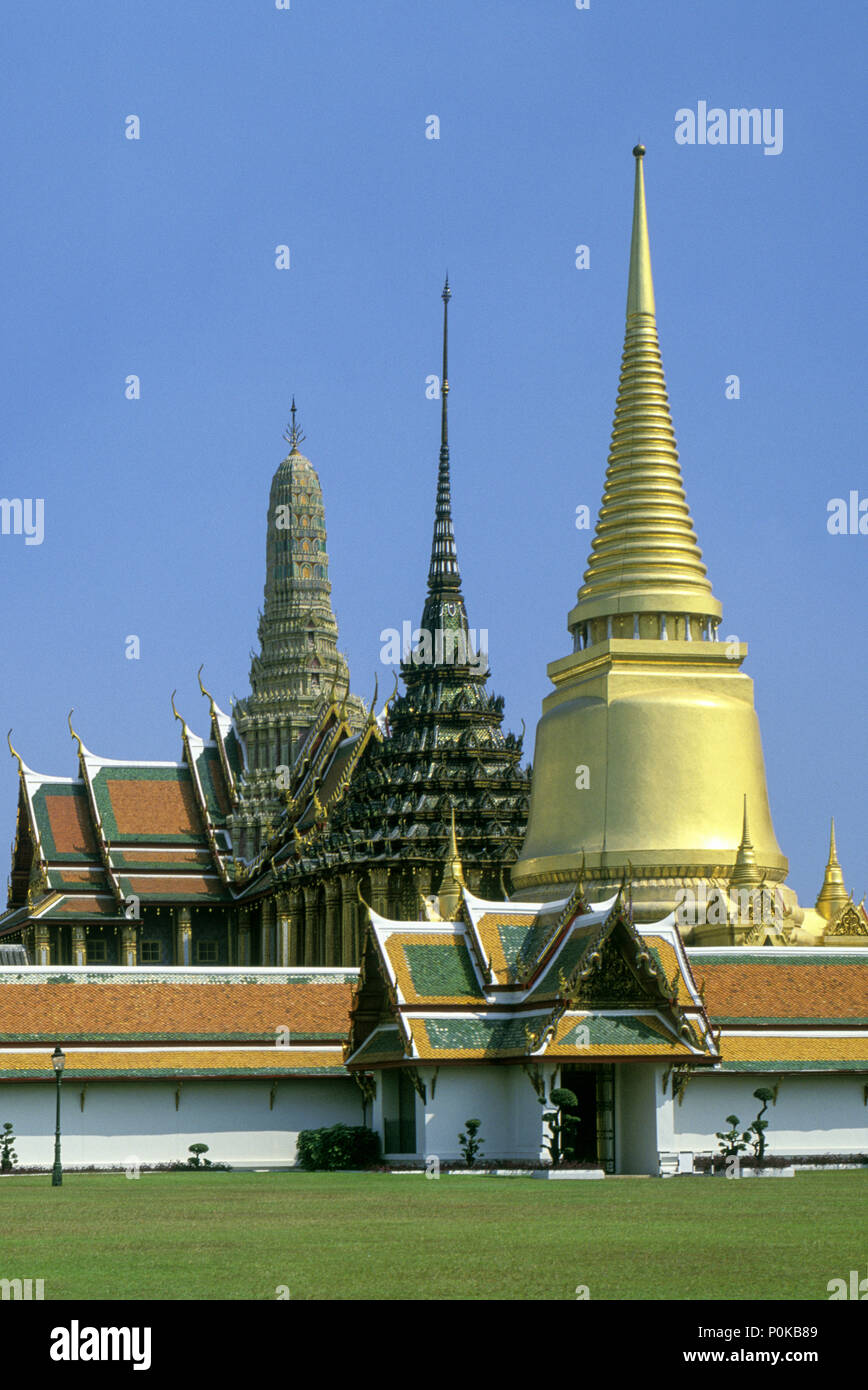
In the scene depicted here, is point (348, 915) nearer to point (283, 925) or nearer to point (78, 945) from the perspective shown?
point (283, 925)

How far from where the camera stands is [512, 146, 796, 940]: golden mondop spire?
51062mm

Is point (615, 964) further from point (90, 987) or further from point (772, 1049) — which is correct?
point (90, 987)

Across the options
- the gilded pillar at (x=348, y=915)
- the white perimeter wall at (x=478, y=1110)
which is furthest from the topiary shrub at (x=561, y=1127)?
the gilded pillar at (x=348, y=915)

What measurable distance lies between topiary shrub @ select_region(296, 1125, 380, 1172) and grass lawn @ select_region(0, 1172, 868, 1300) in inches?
290

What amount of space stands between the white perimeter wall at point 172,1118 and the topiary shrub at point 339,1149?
6.55 ft

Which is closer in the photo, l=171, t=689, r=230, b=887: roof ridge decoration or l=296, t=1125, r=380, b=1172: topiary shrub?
l=296, t=1125, r=380, b=1172: topiary shrub

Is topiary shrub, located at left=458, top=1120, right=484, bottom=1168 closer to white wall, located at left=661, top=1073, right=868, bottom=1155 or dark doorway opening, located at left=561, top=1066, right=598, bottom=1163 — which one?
dark doorway opening, located at left=561, top=1066, right=598, bottom=1163

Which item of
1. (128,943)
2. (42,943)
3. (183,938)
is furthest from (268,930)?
(42,943)

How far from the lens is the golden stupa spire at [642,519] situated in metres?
53.9

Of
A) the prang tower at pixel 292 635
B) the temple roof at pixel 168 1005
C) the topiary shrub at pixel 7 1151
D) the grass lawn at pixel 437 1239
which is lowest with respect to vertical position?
the grass lawn at pixel 437 1239

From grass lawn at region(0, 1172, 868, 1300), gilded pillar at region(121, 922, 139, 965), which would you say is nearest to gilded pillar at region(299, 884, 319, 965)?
gilded pillar at region(121, 922, 139, 965)

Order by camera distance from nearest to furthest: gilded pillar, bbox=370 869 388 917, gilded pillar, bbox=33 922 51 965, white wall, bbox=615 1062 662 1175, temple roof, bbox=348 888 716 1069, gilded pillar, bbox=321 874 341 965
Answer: temple roof, bbox=348 888 716 1069, white wall, bbox=615 1062 662 1175, gilded pillar, bbox=370 869 388 917, gilded pillar, bbox=321 874 341 965, gilded pillar, bbox=33 922 51 965

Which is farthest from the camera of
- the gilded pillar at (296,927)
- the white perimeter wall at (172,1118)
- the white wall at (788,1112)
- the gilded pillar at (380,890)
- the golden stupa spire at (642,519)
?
the gilded pillar at (296,927)

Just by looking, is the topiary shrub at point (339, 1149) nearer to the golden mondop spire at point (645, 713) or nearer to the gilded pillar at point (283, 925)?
the golden mondop spire at point (645, 713)
